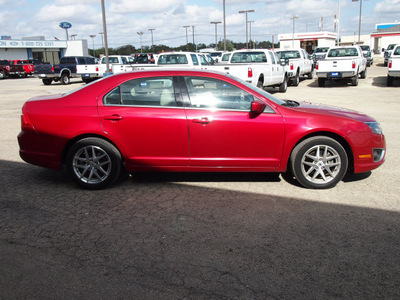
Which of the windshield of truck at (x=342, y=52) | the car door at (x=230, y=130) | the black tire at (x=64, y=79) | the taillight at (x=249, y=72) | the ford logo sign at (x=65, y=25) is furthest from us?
the ford logo sign at (x=65, y=25)

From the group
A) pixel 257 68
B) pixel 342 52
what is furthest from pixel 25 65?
pixel 257 68

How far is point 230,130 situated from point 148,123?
108 centimetres

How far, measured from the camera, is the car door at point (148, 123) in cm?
523

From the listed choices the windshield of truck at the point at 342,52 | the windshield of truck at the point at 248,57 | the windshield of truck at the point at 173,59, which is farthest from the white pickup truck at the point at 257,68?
the windshield of truck at the point at 342,52

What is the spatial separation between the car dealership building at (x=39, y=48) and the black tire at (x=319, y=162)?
5949cm

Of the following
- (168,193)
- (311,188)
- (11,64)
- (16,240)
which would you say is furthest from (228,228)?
(11,64)

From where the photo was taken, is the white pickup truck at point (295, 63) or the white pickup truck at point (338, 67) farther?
the white pickup truck at point (295, 63)

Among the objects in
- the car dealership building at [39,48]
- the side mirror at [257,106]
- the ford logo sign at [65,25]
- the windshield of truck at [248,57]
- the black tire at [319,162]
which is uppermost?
the ford logo sign at [65,25]

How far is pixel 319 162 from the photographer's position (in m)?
5.28

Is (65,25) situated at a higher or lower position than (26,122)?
higher

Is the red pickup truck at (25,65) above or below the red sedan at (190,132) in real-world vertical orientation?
above

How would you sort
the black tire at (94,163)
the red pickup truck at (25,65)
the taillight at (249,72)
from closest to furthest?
the black tire at (94,163) < the taillight at (249,72) < the red pickup truck at (25,65)

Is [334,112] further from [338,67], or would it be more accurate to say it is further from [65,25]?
[65,25]

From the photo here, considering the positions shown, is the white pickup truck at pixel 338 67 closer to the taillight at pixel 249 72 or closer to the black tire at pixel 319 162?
the taillight at pixel 249 72
